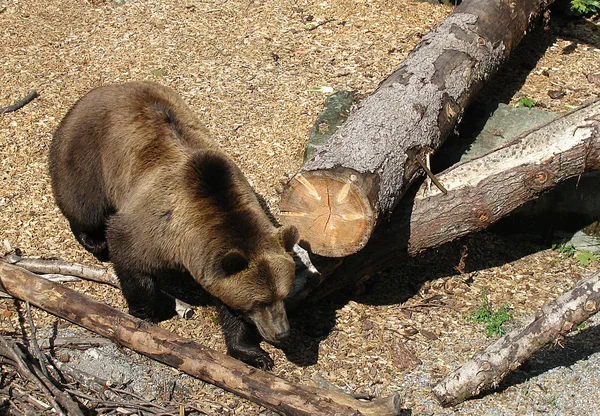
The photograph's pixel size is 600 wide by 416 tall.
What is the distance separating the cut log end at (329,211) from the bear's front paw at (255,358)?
3.18 feet

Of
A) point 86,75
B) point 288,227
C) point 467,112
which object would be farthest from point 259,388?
point 86,75

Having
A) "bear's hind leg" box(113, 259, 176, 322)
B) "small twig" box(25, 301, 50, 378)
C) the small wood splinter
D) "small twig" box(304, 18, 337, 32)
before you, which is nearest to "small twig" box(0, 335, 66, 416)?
"small twig" box(25, 301, 50, 378)

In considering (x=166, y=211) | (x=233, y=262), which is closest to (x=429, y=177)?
(x=233, y=262)

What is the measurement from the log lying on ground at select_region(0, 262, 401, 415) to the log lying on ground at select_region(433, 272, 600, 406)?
0.57 m

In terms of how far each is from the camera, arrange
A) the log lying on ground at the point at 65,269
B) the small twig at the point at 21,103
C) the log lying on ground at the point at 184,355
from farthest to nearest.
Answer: the small twig at the point at 21,103 → the log lying on ground at the point at 65,269 → the log lying on ground at the point at 184,355

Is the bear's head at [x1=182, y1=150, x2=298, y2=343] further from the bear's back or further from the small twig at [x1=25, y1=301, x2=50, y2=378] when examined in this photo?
the small twig at [x1=25, y1=301, x2=50, y2=378]

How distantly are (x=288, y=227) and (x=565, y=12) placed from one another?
675 cm

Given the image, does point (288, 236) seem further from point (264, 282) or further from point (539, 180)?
point (539, 180)

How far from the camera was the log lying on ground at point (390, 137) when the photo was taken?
5.48 m

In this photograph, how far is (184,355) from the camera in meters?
5.52

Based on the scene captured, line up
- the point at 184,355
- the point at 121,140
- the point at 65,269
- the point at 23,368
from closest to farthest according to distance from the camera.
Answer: the point at 23,368 → the point at 184,355 → the point at 121,140 → the point at 65,269

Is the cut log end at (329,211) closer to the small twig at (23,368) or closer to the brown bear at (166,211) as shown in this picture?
the brown bear at (166,211)

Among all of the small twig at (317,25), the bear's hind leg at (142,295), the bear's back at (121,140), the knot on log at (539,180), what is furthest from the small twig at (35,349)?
the small twig at (317,25)

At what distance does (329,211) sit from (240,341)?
129 centimetres
